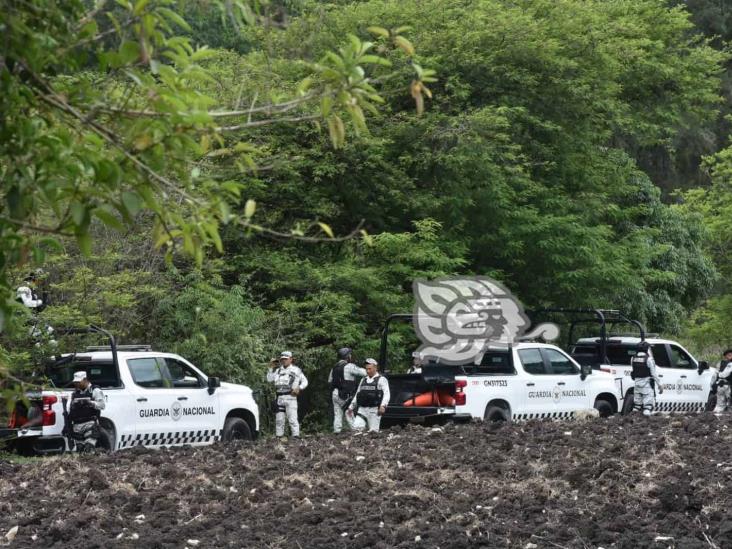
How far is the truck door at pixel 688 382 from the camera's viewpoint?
2392 centimetres

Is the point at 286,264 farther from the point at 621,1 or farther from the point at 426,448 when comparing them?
the point at 621,1

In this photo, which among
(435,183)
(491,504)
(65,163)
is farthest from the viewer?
(435,183)

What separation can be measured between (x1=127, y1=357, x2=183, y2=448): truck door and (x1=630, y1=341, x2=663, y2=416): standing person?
8.71m

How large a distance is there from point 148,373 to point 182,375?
74 cm

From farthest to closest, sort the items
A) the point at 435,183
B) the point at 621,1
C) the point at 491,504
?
1. the point at 621,1
2. the point at 435,183
3. the point at 491,504

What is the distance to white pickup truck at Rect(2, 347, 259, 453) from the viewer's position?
51.8ft

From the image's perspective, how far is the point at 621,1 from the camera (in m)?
31.8

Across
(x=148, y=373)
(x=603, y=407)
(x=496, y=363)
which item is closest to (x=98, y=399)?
(x=148, y=373)

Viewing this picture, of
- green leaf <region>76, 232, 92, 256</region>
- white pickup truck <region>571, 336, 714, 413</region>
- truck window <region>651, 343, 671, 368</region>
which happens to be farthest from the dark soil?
truck window <region>651, 343, 671, 368</region>

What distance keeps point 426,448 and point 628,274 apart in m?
14.1

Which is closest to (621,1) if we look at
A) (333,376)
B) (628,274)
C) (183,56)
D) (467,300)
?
(628,274)

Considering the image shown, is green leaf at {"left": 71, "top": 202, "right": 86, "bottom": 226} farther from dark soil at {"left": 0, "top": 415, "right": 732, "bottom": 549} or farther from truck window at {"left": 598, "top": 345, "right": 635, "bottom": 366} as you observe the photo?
truck window at {"left": 598, "top": 345, "right": 635, "bottom": 366}

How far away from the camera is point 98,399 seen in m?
15.5

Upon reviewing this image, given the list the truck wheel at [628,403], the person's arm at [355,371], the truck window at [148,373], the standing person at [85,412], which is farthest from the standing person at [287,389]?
the truck wheel at [628,403]
